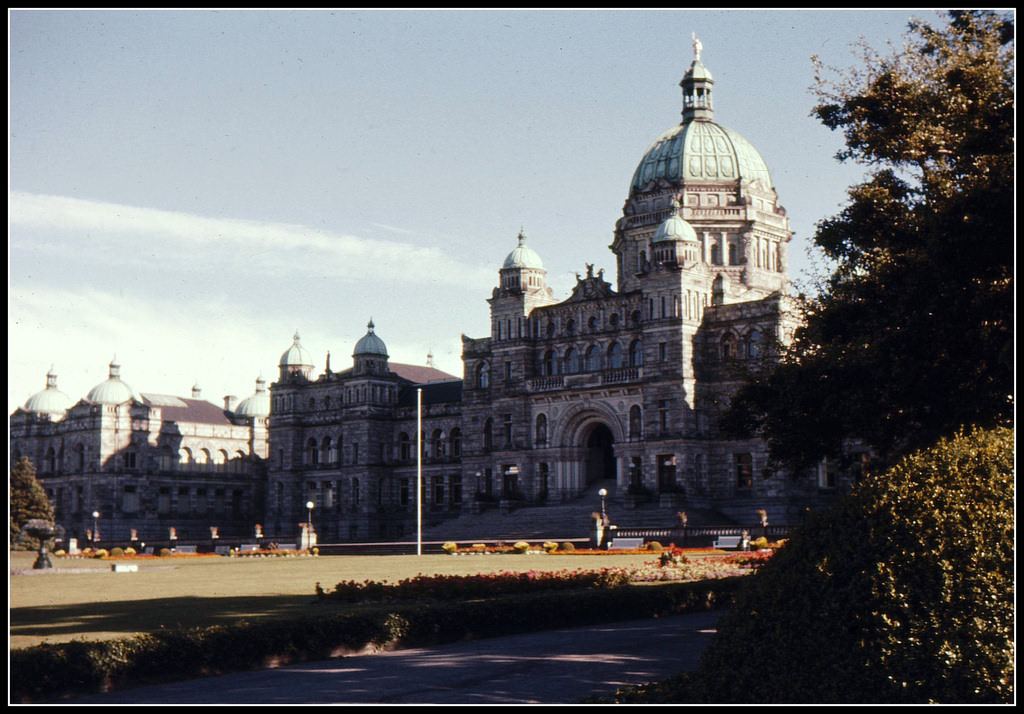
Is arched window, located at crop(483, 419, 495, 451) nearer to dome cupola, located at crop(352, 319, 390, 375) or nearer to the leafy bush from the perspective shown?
dome cupola, located at crop(352, 319, 390, 375)

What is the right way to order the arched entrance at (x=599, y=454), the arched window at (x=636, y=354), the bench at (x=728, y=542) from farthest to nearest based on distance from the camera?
the arched entrance at (x=599, y=454) < the arched window at (x=636, y=354) < the bench at (x=728, y=542)

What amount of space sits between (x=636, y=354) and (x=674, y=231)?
8.52m

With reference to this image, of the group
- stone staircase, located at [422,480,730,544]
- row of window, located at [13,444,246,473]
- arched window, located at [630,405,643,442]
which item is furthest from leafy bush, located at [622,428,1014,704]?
row of window, located at [13,444,246,473]

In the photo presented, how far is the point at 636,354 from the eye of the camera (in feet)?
252

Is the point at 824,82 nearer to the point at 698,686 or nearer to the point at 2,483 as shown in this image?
the point at 698,686

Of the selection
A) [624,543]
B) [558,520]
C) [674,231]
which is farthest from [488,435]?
[624,543]

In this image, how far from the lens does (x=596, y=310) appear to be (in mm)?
79625

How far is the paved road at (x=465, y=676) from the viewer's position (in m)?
14.5

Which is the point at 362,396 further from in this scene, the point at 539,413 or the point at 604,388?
the point at 604,388

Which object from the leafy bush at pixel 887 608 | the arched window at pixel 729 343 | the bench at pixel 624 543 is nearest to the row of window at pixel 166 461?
the arched window at pixel 729 343

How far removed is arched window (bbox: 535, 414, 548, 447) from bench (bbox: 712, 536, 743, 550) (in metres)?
25.7

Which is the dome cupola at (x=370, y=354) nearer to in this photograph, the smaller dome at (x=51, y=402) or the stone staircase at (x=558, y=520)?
the stone staircase at (x=558, y=520)

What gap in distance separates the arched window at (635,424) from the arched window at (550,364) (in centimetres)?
805

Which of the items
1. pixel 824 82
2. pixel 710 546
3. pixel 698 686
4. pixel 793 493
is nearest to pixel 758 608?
pixel 698 686
